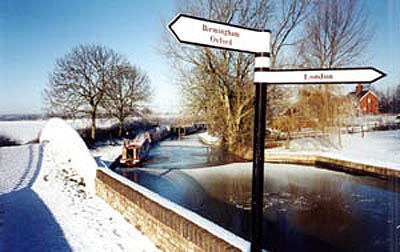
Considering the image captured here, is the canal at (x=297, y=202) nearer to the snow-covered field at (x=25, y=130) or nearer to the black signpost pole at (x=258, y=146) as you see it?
the black signpost pole at (x=258, y=146)

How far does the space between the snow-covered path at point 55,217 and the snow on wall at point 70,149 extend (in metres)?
0.41

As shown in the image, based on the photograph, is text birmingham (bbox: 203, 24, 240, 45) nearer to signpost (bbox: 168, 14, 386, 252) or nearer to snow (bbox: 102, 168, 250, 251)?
signpost (bbox: 168, 14, 386, 252)

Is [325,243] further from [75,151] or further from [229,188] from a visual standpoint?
[75,151]

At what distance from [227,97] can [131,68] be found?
1778 centimetres

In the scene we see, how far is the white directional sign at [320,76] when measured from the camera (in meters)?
2.00

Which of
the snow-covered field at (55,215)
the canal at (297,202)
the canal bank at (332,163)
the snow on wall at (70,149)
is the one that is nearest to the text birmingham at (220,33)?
the snow-covered field at (55,215)

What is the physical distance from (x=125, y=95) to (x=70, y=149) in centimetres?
1820

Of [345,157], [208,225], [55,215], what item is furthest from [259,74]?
[345,157]

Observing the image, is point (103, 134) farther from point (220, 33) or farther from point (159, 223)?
point (220, 33)

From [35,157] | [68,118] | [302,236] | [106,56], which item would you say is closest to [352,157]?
[302,236]

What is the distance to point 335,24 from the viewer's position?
52.6ft

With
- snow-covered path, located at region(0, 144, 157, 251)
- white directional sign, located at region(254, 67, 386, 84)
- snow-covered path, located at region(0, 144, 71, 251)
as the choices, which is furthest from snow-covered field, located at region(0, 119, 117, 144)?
white directional sign, located at region(254, 67, 386, 84)

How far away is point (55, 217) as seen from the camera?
6371 millimetres

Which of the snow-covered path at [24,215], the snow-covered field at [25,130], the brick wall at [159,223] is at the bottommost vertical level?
the snow-covered path at [24,215]
